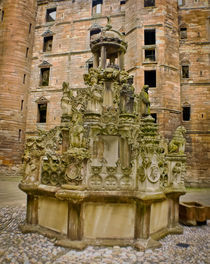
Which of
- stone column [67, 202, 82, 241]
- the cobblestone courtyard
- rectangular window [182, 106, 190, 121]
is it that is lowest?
the cobblestone courtyard

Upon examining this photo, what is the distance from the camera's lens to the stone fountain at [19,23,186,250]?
4113 millimetres

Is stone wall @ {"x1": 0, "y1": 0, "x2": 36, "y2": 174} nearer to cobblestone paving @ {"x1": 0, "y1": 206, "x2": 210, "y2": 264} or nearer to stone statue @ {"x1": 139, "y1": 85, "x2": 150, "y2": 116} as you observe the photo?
cobblestone paving @ {"x1": 0, "y1": 206, "x2": 210, "y2": 264}

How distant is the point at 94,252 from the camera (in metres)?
3.79

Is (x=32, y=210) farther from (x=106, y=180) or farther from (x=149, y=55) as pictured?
(x=149, y=55)

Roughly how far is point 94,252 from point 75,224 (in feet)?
1.94

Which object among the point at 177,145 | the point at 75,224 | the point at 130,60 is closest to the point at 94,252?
the point at 75,224

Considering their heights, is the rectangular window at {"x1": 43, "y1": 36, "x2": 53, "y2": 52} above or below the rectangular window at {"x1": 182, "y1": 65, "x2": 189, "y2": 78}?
above

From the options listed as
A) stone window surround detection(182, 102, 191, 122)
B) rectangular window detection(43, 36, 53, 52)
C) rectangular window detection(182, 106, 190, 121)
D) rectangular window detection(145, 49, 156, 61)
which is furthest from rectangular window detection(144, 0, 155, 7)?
rectangular window detection(43, 36, 53, 52)

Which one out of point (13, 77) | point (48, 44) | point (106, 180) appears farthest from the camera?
point (48, 44)

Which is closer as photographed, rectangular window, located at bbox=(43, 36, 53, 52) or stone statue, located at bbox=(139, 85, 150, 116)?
stone statue, located at bbox=(139, 85, 150, 116)

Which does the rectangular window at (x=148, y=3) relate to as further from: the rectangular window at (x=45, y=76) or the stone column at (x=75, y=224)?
the stone column at (x=75, y=224)

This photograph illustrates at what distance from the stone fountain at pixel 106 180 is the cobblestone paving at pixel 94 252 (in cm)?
19

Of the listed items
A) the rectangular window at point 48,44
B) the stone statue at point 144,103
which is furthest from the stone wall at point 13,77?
the stone statue at point 144,103

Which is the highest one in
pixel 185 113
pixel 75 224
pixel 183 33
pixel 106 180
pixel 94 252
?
pixel 183 33
